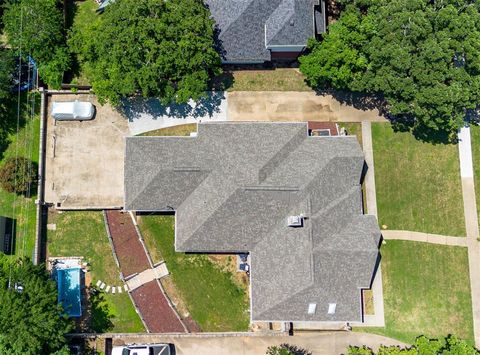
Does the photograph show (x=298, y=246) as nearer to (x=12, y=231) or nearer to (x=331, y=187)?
(x=331, y=187)

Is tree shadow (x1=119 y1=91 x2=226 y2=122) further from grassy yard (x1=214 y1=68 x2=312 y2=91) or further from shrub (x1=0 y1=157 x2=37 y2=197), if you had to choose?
shrub (x1=0 y1=157 x2=37 y2=197)

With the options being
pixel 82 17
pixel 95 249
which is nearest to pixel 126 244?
pixel 95 249

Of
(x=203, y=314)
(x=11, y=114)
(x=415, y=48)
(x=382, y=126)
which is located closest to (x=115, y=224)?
(x=203, y=314)

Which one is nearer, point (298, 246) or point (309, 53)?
point (298, 246)

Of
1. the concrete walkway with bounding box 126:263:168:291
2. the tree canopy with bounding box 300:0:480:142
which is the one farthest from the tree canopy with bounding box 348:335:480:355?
the tree canopy with bounding box 300:0:480:142

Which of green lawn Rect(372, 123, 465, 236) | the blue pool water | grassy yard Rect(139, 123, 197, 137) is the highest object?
grassy yard Rect(139, 123, 197, 137)
